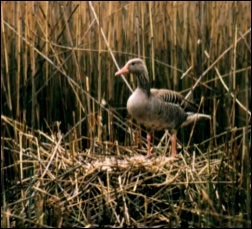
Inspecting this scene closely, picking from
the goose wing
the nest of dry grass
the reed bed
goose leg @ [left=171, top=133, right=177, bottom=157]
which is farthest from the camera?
the goose wing

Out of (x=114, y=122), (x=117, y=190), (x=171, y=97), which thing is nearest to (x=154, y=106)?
(x=171, y=97)

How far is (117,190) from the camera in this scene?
4.66 metres

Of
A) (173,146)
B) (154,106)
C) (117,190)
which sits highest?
(154,106)

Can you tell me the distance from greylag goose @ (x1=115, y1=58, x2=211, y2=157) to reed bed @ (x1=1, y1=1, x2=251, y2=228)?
0.42 feet

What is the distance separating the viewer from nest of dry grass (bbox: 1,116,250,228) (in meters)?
4.33

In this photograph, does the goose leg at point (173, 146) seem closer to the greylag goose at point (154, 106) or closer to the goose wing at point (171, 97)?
the greylag goose at point (154, 106)

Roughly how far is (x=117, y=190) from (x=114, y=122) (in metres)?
1.40

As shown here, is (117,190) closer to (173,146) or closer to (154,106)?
(173,146)

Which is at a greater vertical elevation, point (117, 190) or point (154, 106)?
point (154, 106)

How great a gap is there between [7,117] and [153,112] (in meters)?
1.04

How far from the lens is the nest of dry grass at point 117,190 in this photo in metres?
4.33

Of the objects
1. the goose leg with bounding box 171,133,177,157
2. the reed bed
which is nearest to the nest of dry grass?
the reed bed

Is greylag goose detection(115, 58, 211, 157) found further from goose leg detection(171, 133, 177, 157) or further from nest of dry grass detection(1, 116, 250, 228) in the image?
nest of dry grass detection(1, 116, 250, 228)

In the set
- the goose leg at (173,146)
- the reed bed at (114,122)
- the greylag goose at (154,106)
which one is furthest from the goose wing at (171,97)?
the goose leg at (173,146)
